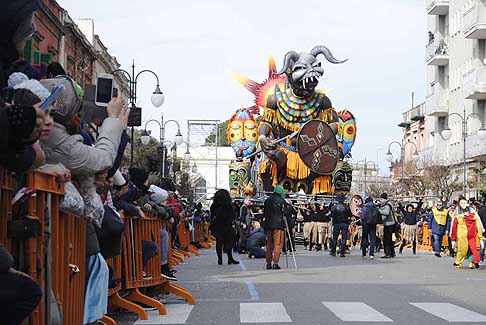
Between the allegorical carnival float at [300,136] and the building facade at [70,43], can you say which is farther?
the building facade at [70,43]

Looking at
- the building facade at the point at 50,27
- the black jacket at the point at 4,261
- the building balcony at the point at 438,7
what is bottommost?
the black jacket at the point at 4,261

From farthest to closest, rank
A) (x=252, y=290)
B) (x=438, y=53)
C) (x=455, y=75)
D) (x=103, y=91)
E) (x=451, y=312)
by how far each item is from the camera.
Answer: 1. (x=438, y=53)
2. (x=455, y=75)
3. (x=252, y=290)
4. (x=451, y=312)
5. (x=103, y=91)

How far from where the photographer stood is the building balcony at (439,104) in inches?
2616

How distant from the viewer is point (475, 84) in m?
54.6

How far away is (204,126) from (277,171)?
7159 cm

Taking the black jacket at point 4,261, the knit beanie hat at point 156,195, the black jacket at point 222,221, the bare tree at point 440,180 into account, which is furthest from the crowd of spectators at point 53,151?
the bare tree at point 440,180

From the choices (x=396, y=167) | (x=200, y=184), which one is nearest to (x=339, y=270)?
Answer: (x=396, y=167)

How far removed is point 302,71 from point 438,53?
32697mm

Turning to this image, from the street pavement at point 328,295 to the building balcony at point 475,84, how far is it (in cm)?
3335

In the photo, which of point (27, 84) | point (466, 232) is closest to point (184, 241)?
point (466, 232)

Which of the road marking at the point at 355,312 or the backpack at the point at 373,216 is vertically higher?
the backpack at the point at 373,216

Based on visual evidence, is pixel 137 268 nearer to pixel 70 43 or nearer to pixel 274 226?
pixel 274 226

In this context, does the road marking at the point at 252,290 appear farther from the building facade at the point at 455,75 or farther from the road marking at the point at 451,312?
the building facade at the point at 455,75

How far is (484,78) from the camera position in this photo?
178ft
